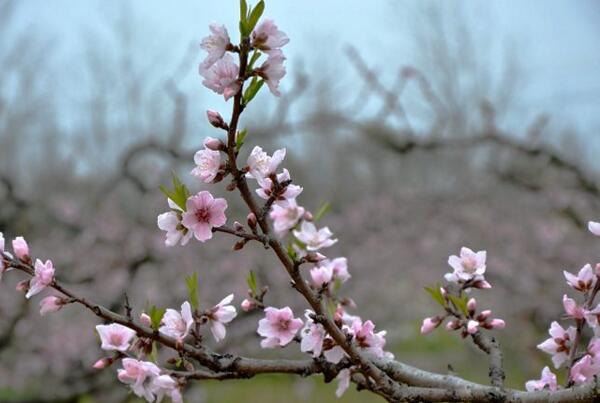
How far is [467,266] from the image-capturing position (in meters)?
1.14

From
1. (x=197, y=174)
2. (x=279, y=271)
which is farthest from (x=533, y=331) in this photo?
(x=197, y=174)

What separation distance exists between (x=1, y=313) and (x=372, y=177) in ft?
20.3

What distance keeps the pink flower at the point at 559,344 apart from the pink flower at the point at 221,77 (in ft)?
2.24

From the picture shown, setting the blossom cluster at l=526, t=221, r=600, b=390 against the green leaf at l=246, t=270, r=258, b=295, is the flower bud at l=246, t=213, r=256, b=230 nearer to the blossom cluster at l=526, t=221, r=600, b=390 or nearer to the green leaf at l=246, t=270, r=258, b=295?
the green leaf at l=246, t=270, r=258, b=295

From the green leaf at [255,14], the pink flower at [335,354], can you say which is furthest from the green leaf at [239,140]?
the pink flower at [335,354]

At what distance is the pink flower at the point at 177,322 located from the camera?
100cm

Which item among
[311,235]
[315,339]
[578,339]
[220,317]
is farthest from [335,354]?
[578,339]

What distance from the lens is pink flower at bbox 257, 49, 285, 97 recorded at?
0.82 metres

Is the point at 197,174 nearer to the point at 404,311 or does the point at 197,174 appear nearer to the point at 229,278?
the point at 229,278

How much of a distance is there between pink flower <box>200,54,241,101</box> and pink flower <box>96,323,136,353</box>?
0.42 meters

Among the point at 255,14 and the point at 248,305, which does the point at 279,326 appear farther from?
A: the point at 255,14

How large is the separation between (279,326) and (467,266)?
0.35 m

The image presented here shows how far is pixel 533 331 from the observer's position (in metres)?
6.41

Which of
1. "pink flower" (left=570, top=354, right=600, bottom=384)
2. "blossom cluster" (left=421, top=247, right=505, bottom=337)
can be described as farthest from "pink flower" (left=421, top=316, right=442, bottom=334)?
"pink flower" (left=570, top=354, right=600, bottom=384)
